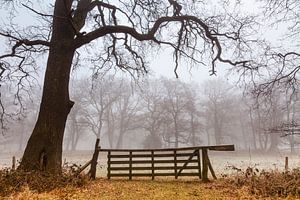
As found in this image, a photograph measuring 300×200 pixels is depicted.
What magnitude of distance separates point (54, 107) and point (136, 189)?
13.5 ft

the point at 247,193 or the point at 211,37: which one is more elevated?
the point at 211,37

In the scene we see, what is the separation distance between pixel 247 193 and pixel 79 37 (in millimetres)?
7865

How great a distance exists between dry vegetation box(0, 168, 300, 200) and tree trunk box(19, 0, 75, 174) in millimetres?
822

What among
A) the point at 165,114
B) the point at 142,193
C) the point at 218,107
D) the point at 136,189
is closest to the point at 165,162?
the point at 136,189

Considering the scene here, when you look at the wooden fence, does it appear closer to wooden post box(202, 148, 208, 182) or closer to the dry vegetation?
wooden post box(202, 148, 208, 182)

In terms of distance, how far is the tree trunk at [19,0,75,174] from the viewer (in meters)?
10.1

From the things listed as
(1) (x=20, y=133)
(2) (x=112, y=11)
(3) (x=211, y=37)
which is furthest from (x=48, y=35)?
(1) (x=20, y=133)

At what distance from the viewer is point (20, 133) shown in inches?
2072

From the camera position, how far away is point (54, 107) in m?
10.7

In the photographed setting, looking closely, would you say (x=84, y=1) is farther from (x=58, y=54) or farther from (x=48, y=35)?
(x=58, y=54)

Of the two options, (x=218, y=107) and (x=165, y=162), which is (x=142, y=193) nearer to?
(x=165, y=162)

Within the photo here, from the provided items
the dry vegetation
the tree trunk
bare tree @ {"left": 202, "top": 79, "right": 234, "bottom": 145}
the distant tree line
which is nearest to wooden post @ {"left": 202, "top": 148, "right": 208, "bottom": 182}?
the dry vegetation

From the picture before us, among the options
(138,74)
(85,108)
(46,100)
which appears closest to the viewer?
(46,100)

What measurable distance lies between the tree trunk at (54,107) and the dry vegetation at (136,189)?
822 mm
